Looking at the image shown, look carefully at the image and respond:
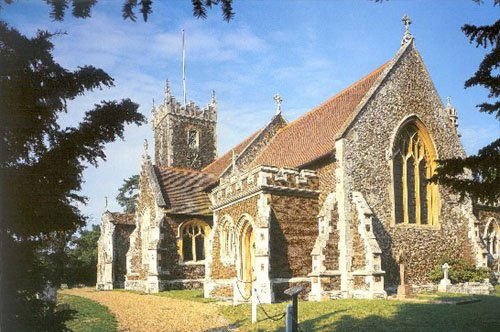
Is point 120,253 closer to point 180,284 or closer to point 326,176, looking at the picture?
point 180,284

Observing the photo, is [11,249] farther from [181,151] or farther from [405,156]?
[181,151]

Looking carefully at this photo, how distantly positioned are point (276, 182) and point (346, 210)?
Answer: 2.78 metres

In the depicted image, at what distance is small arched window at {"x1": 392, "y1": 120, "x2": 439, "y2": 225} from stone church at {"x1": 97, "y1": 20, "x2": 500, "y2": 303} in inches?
1.7

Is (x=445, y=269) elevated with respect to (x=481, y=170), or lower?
lower

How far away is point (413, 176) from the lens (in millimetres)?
17859

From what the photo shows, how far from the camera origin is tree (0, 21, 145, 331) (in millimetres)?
4551

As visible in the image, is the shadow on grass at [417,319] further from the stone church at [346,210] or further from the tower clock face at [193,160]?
the tower clock face at [193,160]

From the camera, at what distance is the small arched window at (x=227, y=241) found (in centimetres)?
1827

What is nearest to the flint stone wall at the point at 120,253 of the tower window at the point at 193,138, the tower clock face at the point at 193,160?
the tower clock face at the point at 193,160

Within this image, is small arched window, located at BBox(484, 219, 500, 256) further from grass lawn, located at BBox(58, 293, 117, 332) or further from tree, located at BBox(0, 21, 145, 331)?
tree, located at BBox(0, 21, 145, 331)

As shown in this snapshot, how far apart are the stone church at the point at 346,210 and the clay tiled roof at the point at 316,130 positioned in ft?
0.36

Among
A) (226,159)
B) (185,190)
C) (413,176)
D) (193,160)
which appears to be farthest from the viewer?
(193,160)

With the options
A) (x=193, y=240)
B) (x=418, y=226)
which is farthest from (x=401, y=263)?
(x=193, y=240)

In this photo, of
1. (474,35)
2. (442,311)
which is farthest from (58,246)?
(442,311)
